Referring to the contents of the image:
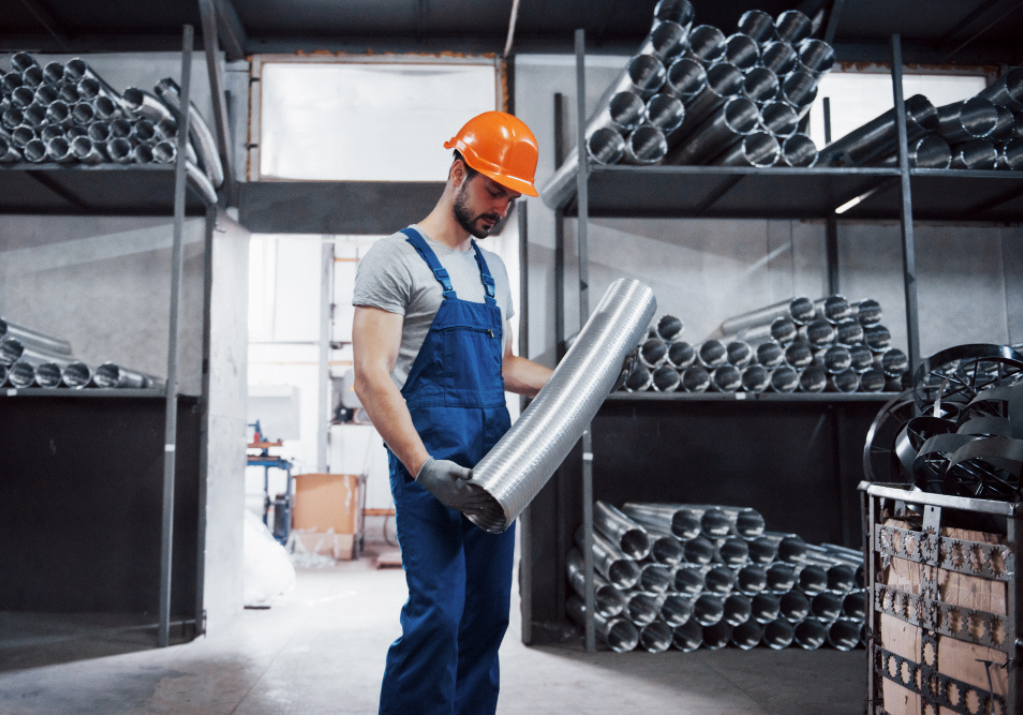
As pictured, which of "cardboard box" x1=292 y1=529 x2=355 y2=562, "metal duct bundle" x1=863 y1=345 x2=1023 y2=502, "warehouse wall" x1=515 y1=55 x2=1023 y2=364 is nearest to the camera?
"metal duct bundle" x1=863 y1=345 x2=1023 y2=502

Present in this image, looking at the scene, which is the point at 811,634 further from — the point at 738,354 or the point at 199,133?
the point at 199,133

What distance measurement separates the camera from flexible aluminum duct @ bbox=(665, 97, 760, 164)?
3818 mm

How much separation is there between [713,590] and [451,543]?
242 cm

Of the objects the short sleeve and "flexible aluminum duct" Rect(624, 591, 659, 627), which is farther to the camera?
"flexible aluminum duct" Rect(624, 591, 659, 627)

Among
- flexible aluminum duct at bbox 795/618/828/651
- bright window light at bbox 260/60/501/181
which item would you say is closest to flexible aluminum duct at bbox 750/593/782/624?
flexible aluminum duct at bbox 795/618/828/651

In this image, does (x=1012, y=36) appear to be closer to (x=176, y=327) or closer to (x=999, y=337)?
(x=999, y=337)

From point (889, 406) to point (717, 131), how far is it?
5.57 feet

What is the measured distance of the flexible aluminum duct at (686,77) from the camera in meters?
3.81

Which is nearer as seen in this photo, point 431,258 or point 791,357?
point 431,258

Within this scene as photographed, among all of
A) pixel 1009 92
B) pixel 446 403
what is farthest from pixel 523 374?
pixel 1009 92

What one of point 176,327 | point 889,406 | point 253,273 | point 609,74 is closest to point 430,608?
point 889,406

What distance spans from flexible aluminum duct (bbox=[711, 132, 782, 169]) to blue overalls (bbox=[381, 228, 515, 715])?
2.27m

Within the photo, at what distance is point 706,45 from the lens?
3.92 m

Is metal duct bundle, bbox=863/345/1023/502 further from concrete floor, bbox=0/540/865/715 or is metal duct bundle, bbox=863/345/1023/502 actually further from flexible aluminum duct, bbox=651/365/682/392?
flexible aluminum duct, bbox=651/365/682/392
